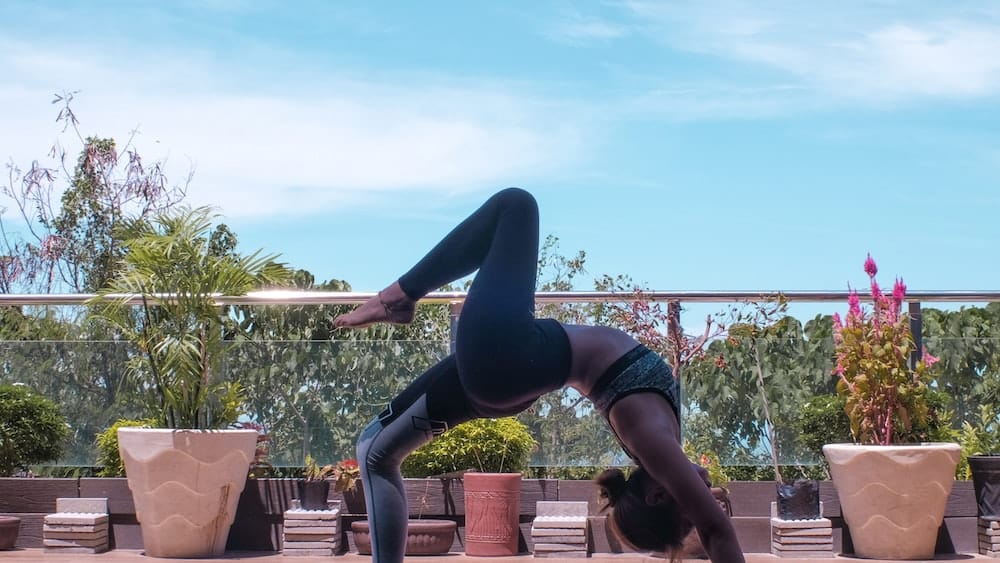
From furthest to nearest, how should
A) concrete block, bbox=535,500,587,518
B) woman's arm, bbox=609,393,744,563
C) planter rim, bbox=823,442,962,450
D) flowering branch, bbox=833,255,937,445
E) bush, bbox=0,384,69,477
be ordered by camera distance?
1. bush, bbox=0,384,69,477
2. concrete block, bbox=535,500,587,518
3. flowering branch, bbox=833,255,937,445
4. planter rim, bbox=823,442,962,450
5. woman's arm, bbox=609,393,744,563

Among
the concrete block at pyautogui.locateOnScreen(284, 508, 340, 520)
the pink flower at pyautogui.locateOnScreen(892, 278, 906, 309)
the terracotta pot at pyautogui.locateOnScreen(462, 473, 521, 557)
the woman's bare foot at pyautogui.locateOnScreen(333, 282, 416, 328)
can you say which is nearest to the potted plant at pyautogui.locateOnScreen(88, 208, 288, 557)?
the concrete block at pyautogui.locateOnScreen(284, 508, 340, 520)

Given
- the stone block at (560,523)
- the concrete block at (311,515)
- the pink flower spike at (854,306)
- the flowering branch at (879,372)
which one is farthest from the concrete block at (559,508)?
the pink flower spike at (854,306)

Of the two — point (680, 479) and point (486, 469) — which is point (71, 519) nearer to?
point (486, 469)

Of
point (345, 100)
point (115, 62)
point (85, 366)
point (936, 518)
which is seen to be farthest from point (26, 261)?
point (936, 518)

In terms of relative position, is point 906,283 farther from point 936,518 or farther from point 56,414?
point 56,414

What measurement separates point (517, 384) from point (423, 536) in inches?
119

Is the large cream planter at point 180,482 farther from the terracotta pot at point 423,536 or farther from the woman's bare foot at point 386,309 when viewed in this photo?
the woman's bare foot at point 386,309

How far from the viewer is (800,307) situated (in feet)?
19.6

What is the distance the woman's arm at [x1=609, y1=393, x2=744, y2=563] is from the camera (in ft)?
8.12

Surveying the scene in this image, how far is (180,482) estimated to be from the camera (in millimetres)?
5312

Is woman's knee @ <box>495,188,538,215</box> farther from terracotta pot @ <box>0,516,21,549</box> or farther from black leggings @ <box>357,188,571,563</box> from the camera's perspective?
terracotta pot @ <box>0,516,21,549</box>

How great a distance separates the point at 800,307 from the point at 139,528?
11.7 ft

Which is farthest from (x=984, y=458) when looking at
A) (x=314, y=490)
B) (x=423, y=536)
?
(x=314, y=490)

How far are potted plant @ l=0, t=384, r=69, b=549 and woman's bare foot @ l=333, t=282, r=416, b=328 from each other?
390 cm
